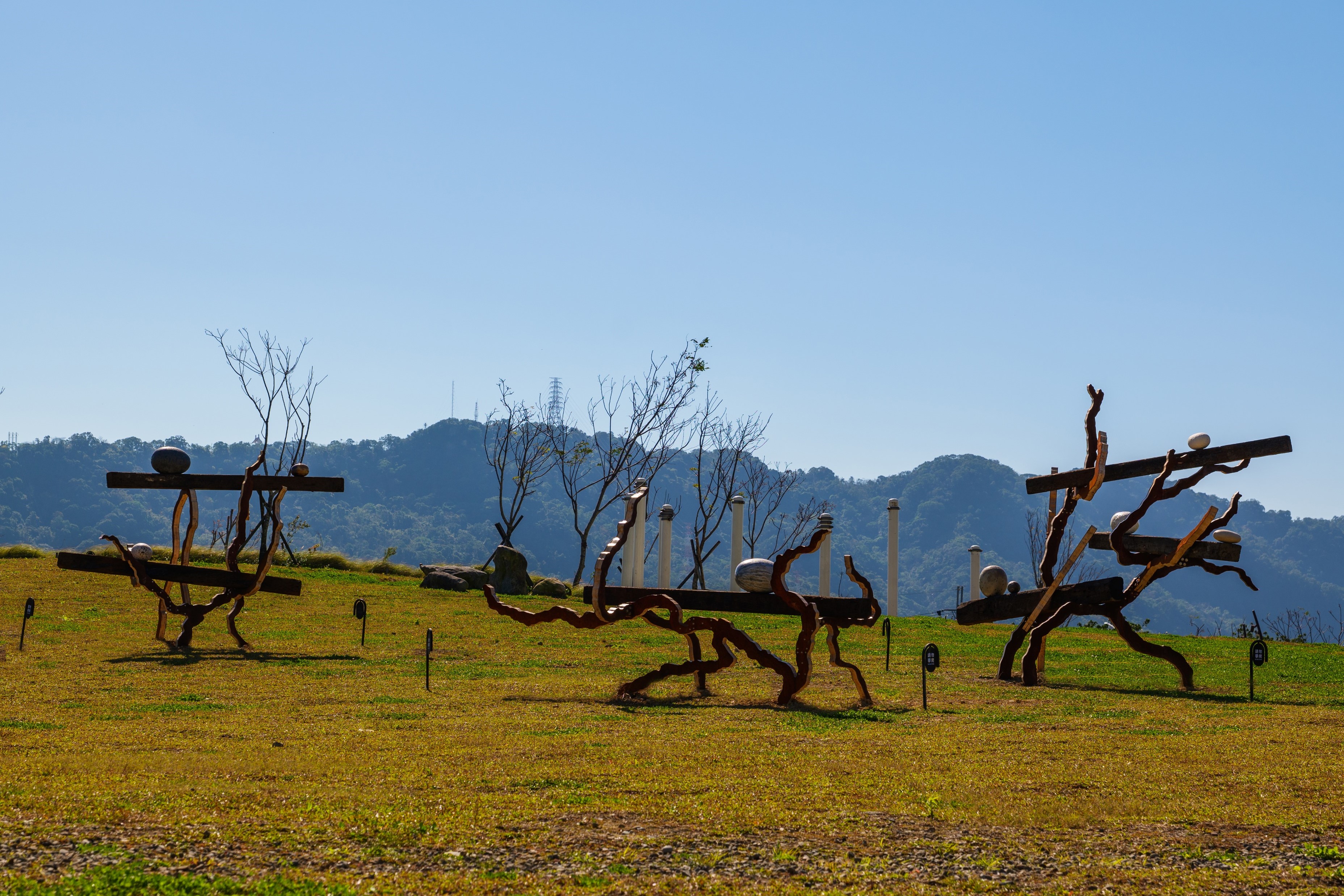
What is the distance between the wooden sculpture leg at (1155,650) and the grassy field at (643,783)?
0.49m

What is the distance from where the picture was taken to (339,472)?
131m

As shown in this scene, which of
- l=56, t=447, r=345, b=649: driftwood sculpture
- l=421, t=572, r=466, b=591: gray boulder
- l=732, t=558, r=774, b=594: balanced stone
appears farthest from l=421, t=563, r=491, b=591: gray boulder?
l=732, t=558, r=774, b=594: balanced stone

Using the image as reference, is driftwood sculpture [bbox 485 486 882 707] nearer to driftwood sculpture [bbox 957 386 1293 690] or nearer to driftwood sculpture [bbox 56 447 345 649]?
driftwood sculpture [bbox 957 386 1293 690]

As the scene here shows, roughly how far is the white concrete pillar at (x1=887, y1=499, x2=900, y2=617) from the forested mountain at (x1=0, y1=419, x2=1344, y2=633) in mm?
61252

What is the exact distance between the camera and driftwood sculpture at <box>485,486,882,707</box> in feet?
45.5

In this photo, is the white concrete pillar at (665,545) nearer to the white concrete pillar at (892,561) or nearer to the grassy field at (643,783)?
the white concrete pillar at (892,561)

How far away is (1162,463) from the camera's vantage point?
17.3 metres

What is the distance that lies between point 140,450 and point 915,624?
120 m

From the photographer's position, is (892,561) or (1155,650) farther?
(892,561)

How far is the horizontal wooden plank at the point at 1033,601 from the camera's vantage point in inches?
686

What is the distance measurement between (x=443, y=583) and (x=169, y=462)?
14238 millimetres

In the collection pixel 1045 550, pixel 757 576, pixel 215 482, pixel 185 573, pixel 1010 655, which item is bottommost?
pixel 1010 655

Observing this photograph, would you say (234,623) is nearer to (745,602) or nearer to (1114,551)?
(745,602)

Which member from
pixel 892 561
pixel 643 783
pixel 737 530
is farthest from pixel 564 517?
pixel 643 783
